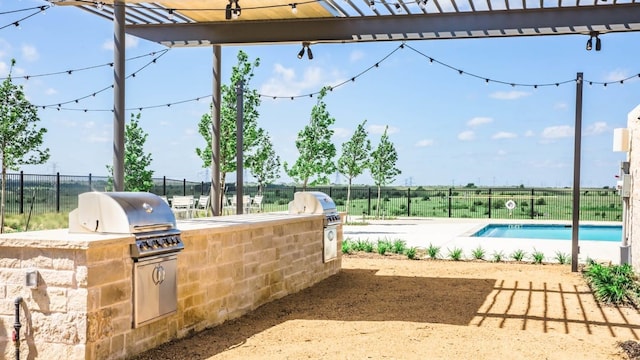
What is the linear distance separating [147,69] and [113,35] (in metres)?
3.22

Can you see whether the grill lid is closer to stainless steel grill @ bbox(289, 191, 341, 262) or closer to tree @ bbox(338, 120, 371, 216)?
stainless steel grill @ bbox(289, 191, 341, 262)

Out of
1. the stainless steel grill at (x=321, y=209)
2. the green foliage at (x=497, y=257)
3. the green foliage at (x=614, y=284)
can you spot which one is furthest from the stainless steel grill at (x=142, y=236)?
the green foliage at (x=497, y=257)

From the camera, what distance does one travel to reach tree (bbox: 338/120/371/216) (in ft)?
79.8

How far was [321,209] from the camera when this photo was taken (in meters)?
9.36

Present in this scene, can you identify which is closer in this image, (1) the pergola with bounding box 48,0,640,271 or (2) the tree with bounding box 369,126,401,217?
(1) the pergola with bounding box 48,0,640,271

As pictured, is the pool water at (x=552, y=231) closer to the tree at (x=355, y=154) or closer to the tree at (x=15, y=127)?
the tree at (x=355, y=154)

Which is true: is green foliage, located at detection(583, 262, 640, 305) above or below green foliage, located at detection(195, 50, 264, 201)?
below

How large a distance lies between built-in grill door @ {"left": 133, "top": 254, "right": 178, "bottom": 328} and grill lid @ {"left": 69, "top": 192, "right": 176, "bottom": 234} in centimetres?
26

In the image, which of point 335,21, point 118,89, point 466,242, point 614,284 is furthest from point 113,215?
point 466,242

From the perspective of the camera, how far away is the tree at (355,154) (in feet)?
79.8

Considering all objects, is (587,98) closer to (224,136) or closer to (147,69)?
(147,69)

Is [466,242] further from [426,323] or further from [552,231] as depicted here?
[426,323]

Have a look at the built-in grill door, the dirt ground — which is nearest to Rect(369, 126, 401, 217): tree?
the dirt ground

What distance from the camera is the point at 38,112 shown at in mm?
15602
